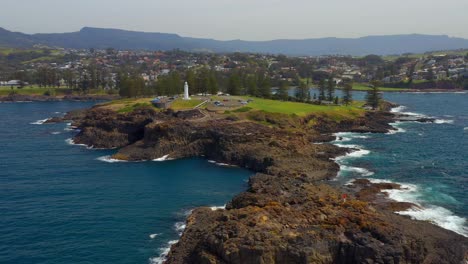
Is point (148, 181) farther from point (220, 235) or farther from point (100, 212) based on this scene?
point (220, 235)

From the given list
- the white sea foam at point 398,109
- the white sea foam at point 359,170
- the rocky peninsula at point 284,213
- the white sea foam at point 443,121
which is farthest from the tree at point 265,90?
the white sea foam at point 359,170

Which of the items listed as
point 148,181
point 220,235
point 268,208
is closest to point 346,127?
point 148,181

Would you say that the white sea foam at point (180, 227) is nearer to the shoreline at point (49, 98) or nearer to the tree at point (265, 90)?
the tree at point (265, 90)

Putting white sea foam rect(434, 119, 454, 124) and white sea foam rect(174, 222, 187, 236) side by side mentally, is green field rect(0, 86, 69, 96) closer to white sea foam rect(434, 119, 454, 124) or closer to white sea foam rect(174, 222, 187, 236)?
white sea foam rect(434, 119, 454, 124)

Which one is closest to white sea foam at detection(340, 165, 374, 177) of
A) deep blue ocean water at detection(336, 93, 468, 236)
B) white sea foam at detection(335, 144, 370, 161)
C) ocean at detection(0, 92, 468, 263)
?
deep blue ocean water at detection(336, 93, 468, 236)

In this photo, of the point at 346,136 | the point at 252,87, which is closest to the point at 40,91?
the point at 252,87
